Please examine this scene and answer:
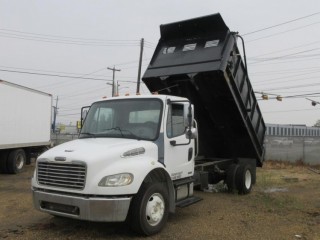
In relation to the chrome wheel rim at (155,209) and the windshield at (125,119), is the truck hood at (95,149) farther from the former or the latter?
the chrome wheel rim at (155,209)

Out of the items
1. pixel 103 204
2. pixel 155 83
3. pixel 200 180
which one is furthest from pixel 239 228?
pixel 155 83

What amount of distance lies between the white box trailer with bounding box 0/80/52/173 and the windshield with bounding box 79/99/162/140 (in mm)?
8845

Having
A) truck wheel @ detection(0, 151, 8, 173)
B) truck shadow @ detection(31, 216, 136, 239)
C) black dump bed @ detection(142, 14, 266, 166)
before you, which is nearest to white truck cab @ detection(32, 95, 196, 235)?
truck shadow @ detection(31, 216, 136, 239)

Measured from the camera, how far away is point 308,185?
14.4 meters

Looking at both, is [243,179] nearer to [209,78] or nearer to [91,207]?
[209,78]

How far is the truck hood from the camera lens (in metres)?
6.40

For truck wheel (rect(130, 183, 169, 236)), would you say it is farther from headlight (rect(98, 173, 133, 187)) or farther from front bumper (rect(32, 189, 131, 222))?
headlight (rect(98, 173, 133, 187))

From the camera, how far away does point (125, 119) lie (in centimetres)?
765

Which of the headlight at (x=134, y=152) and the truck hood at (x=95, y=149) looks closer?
the truck hood at (x=95, y=149)

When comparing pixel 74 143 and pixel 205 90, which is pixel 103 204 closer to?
pixel 74 143

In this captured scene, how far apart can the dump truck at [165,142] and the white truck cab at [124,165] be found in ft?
0.05

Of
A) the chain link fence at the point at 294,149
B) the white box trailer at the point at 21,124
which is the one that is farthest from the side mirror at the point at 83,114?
the chain link fence at the point at 294,149

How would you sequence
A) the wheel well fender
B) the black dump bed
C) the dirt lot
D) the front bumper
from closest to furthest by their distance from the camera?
the front bumper
the dirt lot
the wheel well fender
the black dump bed

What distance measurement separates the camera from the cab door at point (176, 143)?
752 centimetres
